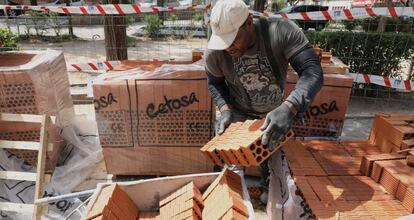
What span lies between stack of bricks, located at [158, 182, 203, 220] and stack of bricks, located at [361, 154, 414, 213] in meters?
1.31

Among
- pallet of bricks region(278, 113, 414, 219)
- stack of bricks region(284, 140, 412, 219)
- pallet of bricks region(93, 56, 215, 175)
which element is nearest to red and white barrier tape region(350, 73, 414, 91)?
pallet of bricks region(278, 113, 414, 219)

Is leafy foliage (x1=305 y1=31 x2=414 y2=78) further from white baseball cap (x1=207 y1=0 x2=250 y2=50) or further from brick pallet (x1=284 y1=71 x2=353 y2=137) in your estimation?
white baseball cap (x1=207 y1=0 x2=250 y2=50)

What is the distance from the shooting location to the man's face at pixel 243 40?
2.22 metres

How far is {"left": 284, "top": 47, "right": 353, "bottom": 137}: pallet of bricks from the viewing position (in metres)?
3.48

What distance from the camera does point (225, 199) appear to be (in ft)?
6.52

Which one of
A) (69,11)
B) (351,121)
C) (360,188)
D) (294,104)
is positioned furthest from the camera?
(351,121)

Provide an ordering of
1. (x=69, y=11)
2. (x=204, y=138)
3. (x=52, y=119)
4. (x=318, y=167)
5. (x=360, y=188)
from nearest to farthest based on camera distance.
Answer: (x=360, y=188)
(x=318, y=167)
(x=52, y=119)
(x=204, y=138)
(x=69, y=11)

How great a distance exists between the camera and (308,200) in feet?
6.97

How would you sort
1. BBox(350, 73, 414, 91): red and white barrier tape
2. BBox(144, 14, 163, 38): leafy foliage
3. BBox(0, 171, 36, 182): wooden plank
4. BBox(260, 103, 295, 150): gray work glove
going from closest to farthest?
BBox(260, 103, 295, 150): gray work glove < BBox(0, 171, 36, 182): wooden plank < BBox(350, 73, 414, 91): red and white barrier tape < BBox(144, 14, 163, 38): leafy foliage

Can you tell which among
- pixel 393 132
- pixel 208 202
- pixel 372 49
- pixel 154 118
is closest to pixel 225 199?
pixel 208 202

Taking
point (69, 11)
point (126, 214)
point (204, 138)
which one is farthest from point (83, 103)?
point (126, 214)

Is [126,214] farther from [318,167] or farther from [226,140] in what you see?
[318,167]

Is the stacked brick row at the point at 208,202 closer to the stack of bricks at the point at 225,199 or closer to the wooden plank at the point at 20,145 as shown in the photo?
the stack of bricks at the point at 225,199

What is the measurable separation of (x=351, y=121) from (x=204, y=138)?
308cm
